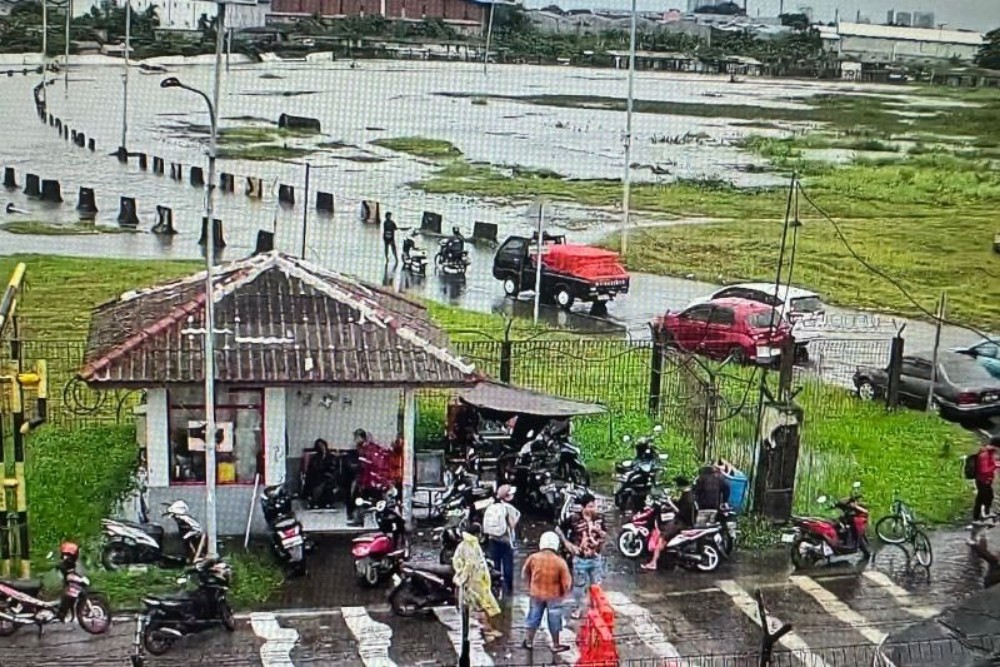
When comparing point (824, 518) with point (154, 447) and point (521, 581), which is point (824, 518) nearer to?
point (521, 581)

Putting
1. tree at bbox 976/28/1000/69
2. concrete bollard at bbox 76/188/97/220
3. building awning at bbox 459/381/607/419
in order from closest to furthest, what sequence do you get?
building awning at bbox 459/381/607/419 → concrete bollard at bbox 76/188/97/220 → tree at bbox 976/28/1000/69

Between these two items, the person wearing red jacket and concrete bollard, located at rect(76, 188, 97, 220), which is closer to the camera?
the person wearing red jacket

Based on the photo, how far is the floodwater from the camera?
1789 cm

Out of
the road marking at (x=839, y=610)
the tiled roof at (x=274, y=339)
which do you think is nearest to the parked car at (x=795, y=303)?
the tiled roof at (x=274, y=339)

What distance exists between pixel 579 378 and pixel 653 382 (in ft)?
4.40

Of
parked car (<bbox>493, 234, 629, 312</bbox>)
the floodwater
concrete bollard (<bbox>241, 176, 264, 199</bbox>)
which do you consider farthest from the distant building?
concrete bollard (<bbox>241, 176, 264, 199</bbox>)

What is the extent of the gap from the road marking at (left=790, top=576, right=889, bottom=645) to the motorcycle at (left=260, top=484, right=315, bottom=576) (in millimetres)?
3567

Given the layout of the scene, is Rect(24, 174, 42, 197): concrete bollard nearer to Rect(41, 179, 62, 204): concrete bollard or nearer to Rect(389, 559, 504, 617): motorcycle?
Rect(41, 179, 62, 204): concrete bollard

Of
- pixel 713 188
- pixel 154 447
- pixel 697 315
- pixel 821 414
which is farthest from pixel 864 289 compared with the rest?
pixel 154 447

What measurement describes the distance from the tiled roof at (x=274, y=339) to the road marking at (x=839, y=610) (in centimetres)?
288

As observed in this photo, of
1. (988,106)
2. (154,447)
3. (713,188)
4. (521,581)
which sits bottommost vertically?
(521,581)

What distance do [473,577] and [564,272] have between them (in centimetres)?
969

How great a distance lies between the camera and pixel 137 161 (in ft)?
60.3

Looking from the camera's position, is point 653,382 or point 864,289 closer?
point 653,382
